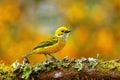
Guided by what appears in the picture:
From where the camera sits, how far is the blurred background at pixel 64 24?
39.6 ft

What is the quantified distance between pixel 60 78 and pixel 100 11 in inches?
347

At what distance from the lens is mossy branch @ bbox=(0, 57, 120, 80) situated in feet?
15.7

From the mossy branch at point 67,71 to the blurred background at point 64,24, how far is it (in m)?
6.64

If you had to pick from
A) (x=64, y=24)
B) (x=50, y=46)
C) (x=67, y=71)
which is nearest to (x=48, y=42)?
(x=50, y=46)

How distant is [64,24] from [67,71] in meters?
8.46

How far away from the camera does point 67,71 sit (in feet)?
15.8

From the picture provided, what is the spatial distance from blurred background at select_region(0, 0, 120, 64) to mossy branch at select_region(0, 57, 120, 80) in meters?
6.64

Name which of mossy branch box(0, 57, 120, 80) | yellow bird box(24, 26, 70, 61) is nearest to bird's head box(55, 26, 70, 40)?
yellow bird box(24, 26, 70, 61)

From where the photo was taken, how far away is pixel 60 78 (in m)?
4.78

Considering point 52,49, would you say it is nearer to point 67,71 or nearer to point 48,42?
point 48,42

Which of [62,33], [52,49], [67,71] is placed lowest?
[67,71]

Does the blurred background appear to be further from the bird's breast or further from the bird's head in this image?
the bird's breast

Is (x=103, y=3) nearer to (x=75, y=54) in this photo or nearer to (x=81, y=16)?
(x=81, y=16)

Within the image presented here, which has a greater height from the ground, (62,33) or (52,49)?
(62,33)
